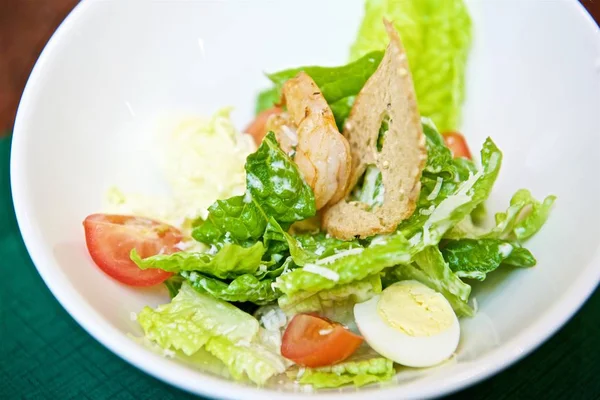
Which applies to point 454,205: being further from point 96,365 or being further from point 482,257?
point 96,365

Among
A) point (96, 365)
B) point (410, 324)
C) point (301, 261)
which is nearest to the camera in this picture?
point (410, 324)

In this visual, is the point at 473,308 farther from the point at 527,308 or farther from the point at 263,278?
the point at 263,278

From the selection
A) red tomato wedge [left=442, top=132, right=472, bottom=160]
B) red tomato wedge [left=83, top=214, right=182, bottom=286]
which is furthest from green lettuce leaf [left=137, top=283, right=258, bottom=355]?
red tomato wedge [left=442, top=132, right=472, bottom=160]

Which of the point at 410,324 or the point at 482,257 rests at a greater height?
the point at 482,257

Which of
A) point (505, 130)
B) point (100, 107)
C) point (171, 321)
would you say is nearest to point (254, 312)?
point (171, 321)

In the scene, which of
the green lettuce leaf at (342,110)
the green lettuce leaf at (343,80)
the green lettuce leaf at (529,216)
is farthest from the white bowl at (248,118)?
the green lettuce leaf at (342,110)

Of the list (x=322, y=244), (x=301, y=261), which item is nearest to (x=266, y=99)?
(x=322, y=244)

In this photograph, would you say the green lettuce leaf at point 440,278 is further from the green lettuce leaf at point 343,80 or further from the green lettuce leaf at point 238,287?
the green lettuce leaf at point 343,80
